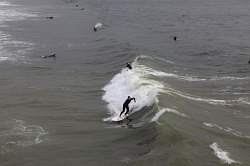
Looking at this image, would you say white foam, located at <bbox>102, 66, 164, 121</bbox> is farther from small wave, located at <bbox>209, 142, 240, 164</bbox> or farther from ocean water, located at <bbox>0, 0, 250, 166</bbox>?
small wave, located at <bbox>209, 142, 240, 164</bbox>

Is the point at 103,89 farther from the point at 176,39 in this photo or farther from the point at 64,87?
the point at 176,39

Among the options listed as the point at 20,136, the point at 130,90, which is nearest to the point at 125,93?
the point at 130,90

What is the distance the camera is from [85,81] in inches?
1275

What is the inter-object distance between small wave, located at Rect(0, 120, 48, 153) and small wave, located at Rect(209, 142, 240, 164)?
7.41 meters

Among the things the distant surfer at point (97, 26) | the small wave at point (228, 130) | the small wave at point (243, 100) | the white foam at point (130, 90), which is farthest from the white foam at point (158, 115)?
the distant surfer at point (97, 26)

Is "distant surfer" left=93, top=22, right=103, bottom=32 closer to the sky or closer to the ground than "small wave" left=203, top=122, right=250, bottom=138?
closer to the sky

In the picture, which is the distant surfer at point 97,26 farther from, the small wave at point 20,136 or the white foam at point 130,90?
the small wave at point 20,136

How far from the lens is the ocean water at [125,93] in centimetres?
1975

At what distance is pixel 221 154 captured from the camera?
18984 mm

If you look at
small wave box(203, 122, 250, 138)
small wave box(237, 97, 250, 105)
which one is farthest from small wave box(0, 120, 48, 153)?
small wave box(237, 97, 250, 105)

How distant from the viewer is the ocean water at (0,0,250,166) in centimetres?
1975

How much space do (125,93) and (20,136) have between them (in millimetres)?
9365

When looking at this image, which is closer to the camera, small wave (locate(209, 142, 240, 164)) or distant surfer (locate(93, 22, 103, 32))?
small wave (locate(209, 142, 240, 164))

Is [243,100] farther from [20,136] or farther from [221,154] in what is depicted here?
[20,136]
